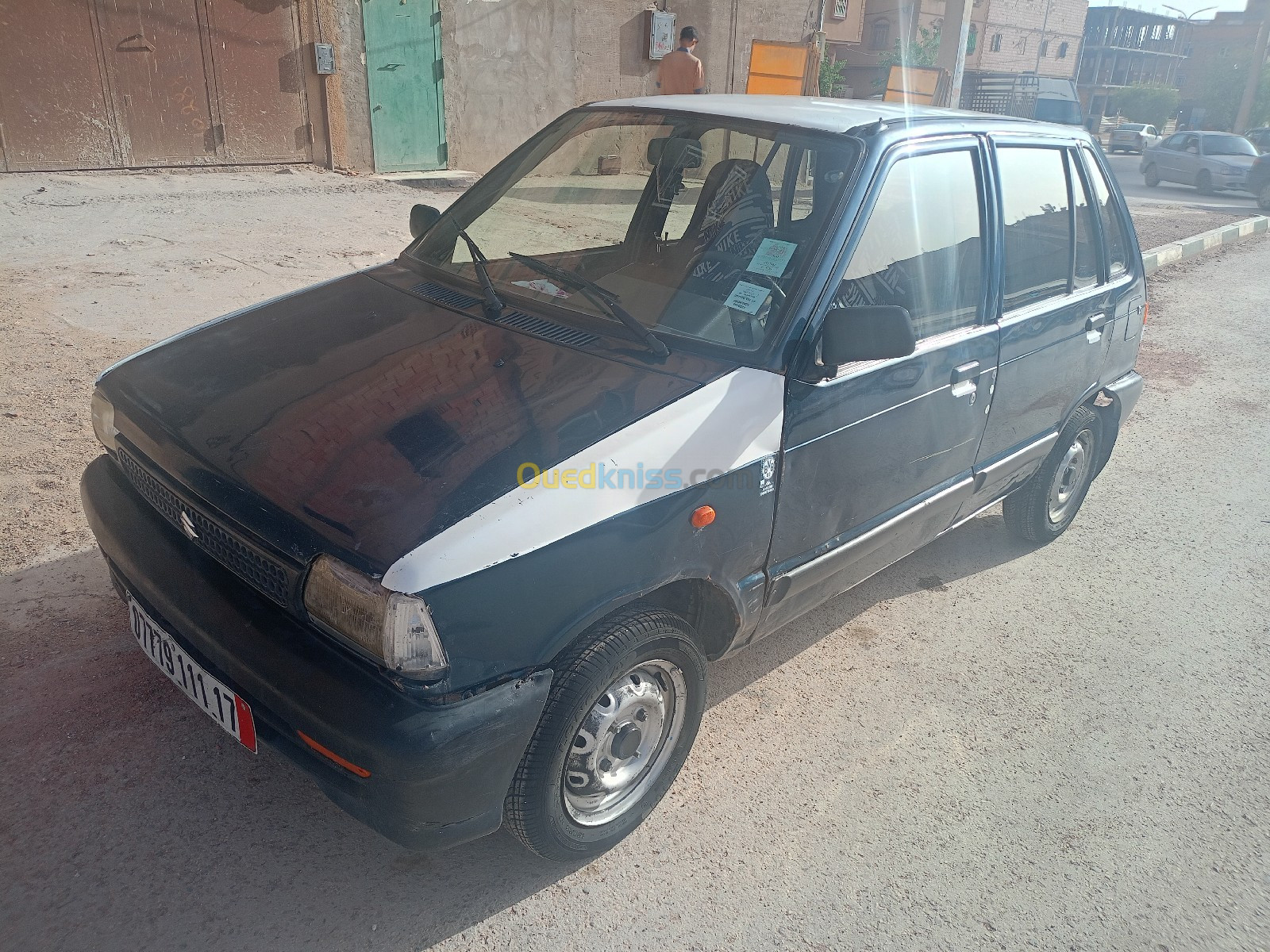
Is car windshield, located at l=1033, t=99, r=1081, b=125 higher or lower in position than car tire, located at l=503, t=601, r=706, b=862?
higher

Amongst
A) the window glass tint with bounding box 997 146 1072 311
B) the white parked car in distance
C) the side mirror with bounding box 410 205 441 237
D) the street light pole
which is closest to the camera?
the window glass tint with bounding box 997 146 1072 311

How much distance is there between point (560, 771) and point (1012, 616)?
2.32m

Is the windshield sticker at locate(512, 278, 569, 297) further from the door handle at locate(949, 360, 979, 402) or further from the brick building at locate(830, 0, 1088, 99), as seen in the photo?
the brick building at locate(830, 0, 1088, 99)

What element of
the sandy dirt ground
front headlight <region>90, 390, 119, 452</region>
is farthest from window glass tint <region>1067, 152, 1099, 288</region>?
the sandy dirt ground

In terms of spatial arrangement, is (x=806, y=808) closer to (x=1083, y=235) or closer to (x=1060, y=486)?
(x=1060, y=486)

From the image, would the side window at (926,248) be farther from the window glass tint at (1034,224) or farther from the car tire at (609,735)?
the car tire at (609,735)

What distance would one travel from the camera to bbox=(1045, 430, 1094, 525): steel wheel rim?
4.13 metres

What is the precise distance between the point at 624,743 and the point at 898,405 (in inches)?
51.5

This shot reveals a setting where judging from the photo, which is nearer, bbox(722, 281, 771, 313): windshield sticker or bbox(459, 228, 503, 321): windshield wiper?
bbox(722, 281, 771, 313): windshield sticker

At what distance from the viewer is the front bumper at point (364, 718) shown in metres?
1.87

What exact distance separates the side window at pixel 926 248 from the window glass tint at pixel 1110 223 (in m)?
1.08

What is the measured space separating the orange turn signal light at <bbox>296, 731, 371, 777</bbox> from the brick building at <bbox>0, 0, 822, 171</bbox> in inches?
366

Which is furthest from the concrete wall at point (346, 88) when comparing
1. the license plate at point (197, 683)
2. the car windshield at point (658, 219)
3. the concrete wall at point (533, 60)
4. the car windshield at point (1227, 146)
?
the car windshield at point (1227, 146)

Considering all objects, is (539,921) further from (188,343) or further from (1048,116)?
(1048,116)
